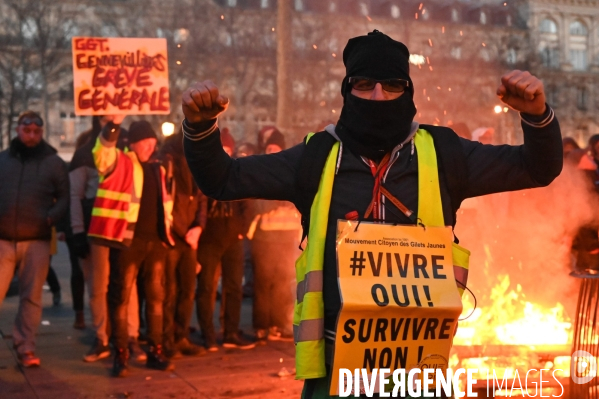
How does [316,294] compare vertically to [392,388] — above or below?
above

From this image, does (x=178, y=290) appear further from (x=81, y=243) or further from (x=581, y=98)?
(x=581, y=98)

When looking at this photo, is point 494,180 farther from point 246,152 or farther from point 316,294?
point 246,152

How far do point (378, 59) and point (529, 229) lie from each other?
5693mm

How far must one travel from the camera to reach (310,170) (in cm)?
316

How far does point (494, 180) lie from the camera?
3205 mm

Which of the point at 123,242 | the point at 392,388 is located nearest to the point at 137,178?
the point at 123,242

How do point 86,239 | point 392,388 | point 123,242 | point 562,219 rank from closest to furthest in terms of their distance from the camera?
point 392,388, point 123,242, point 86,239, point 562,219

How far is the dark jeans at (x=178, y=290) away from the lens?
7.61 metres

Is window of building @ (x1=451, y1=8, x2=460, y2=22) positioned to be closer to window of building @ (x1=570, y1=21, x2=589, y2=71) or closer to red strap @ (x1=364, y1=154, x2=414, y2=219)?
red strap @ (x1=364, y1=154, x2=414, y2=219)

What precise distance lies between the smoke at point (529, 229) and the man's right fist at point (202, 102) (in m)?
5.25

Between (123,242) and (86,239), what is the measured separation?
914 mm

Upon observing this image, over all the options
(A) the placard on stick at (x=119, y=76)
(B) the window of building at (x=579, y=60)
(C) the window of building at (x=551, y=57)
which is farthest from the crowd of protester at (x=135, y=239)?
(B) the window of building at (x=579, y=60)

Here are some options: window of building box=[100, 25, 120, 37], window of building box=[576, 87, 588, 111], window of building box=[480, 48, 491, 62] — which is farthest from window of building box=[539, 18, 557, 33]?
window of building box=[100, 25, 120, 37]

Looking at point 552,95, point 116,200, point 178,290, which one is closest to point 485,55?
point 178,290
